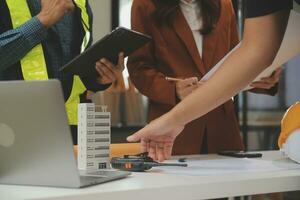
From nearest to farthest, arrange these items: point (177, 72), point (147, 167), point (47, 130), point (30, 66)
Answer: point (47, 130) < point (147, 167) < point (30, 66) < point (177, 72)

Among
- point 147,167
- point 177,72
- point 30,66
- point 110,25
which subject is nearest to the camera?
point 147,167

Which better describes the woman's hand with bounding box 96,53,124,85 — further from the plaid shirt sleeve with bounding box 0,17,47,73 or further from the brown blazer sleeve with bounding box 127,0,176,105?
the plaid shirt sleeve with bounding box 0,17,47,73

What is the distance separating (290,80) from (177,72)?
9.62ft

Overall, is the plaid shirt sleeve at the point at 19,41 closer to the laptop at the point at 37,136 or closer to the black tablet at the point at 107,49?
the black tablet at the point at 107,49

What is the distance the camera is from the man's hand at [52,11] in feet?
5.24

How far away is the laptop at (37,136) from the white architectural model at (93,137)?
16cm

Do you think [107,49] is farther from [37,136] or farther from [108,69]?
[37,136]

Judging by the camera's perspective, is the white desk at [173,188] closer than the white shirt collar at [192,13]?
Yes

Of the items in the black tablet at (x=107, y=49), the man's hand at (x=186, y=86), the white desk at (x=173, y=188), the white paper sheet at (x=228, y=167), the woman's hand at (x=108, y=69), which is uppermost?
the black tablet at (x=107, y=49)

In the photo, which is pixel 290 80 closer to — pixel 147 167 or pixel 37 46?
pixel 37 46

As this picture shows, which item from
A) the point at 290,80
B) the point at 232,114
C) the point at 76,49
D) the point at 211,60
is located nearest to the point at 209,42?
the point at 211,60

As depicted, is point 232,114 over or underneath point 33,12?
underneath

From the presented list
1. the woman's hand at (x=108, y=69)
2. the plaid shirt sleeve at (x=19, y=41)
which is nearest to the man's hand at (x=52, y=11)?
the plaid shirt sleeve at (x=19, y=41)

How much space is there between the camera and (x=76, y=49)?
1748 millimetres
